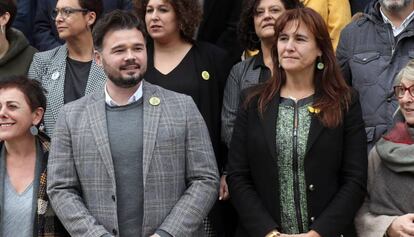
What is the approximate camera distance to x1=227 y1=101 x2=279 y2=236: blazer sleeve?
4.40 meters

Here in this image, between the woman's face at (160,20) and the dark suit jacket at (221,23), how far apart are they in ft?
3.26

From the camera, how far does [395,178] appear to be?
173 inches

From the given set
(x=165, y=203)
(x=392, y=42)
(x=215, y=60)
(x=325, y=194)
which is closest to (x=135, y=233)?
(x=165, y=203)

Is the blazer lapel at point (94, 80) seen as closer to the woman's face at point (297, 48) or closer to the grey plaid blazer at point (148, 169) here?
the grey plaid blazer at point (148, 169)

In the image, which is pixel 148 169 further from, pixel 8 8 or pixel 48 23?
pixel 48 23

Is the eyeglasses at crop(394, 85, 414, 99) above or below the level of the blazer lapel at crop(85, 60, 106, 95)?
above

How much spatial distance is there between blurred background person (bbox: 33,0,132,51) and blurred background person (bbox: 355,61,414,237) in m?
2.79

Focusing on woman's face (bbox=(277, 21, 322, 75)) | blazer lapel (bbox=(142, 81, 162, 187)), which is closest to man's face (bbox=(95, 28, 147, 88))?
blazer lapel (bbox=(142, 81, 162, 187))

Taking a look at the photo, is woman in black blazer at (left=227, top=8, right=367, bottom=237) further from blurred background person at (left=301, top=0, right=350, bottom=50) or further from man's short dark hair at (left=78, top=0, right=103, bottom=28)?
man's short dark hair at (left=78, top=0, right=103, bottom=28)

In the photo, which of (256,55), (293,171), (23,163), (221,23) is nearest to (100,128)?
(23,163)

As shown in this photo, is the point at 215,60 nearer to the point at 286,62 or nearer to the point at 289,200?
the point at 286,62

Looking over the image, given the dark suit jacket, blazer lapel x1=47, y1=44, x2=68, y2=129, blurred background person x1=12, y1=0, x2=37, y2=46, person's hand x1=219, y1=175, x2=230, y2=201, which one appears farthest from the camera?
blurred background person x1=12, y1=0, x2=37, y2=46

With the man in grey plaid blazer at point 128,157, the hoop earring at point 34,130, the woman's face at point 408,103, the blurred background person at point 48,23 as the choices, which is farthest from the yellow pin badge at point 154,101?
the blurred background person at point 48,23

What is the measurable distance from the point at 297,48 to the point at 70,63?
72.3 inches
